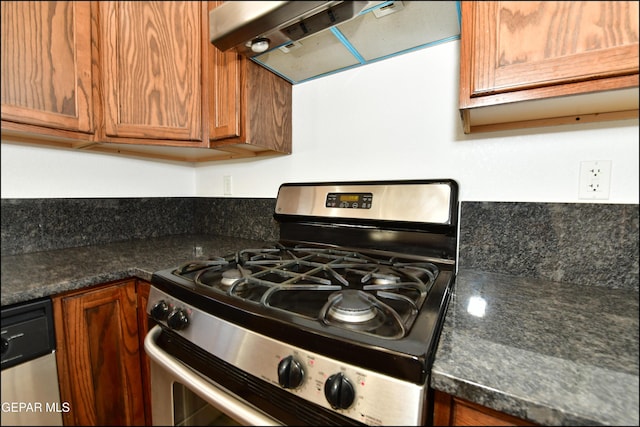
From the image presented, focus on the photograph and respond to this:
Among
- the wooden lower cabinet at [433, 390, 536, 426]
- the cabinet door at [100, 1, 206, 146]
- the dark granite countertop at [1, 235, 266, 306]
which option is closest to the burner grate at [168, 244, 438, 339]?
the wooden lower cabinet at [433, 390, 536, 426]

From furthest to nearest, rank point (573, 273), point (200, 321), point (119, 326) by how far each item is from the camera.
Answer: point (119, 326), point (573, 273), point (200, 321)

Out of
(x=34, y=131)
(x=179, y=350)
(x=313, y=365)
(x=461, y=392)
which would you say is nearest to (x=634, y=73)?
(x=461, y=392)

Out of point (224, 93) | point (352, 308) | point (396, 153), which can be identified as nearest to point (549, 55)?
point (396, 153)

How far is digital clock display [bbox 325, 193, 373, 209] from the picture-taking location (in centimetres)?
101

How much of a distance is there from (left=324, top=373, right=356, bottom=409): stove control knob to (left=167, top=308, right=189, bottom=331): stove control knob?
1.28ft

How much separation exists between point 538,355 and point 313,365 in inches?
14.0

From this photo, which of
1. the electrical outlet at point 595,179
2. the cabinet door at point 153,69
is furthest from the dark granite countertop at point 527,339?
the cabinet door at point 153,69

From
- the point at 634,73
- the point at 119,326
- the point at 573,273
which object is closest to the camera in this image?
the point at 634,73

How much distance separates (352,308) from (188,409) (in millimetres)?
556

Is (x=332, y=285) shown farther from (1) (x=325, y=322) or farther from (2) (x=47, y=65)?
(2) (x=47, y=65)

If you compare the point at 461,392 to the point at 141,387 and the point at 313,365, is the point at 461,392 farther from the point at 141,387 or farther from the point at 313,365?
the point at 141,387

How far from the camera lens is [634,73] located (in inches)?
20.7

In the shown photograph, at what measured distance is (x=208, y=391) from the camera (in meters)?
0.60

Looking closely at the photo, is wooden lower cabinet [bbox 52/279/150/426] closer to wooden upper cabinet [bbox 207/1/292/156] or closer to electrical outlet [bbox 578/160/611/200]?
wooden upper cabinet [bbox 207/1/292/156]
